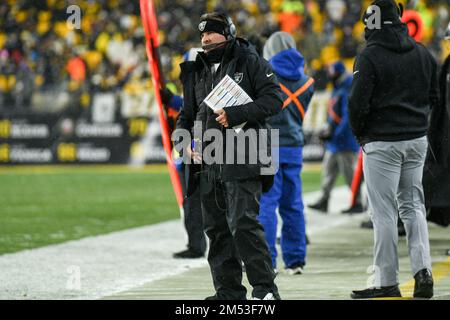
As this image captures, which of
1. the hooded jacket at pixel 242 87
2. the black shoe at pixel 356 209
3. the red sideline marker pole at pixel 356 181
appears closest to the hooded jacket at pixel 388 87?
the hooded jacket at pixel 242 87

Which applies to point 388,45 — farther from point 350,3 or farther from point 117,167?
point 350,3

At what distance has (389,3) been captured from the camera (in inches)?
295

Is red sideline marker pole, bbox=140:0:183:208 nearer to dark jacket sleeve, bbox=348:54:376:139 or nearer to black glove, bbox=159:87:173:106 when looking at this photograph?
black glove, bbox=159:87:173:106

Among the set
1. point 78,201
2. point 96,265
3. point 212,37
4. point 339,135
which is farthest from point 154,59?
point 78,201

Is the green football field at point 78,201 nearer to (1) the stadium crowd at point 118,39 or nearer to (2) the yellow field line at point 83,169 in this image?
(2) the yellow field line at point 83,169

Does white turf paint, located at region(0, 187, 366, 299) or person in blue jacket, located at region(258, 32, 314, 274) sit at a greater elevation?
person in blue jacket, located at region(258, 32, 314, 274)

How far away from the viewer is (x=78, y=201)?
58.0 ft

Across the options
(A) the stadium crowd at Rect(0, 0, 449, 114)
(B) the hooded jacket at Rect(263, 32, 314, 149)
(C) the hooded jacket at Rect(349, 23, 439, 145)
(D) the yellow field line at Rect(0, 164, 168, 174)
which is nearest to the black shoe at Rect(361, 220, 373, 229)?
(B) the hooded jacket at Rect(263, 32, 314, 149)

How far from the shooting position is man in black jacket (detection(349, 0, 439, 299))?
739cm

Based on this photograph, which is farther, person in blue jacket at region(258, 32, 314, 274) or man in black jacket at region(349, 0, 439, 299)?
person in blue jacket at region(258, 32, 314, 274)

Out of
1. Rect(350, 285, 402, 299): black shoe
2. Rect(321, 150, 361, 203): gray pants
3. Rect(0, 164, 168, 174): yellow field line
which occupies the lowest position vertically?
Rect(0, 164, 168, 174): yellow field line

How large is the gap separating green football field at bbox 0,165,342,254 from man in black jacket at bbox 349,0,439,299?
192 inches

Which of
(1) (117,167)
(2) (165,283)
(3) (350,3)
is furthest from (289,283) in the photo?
(3) (350,3)

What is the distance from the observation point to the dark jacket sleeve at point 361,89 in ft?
24.1
